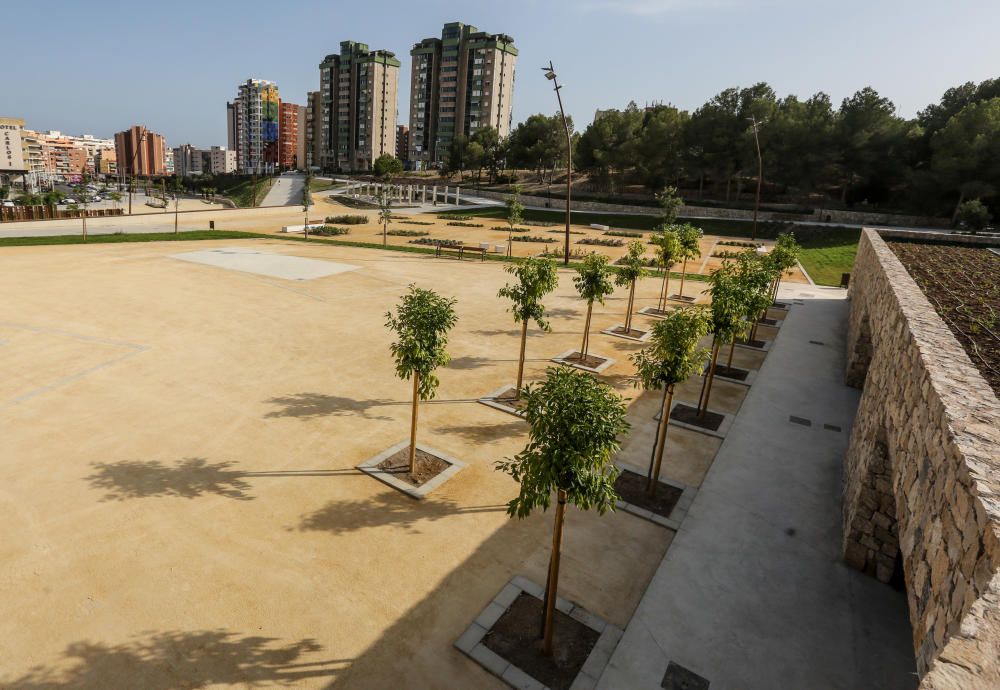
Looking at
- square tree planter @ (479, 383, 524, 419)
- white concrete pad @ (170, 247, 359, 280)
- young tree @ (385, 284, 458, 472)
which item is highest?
young tree @ (385, 284, 458, 472)

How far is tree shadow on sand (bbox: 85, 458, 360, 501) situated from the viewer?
397 inches

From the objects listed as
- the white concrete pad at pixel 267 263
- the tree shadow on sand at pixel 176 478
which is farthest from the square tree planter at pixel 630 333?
the white concrete pad at pixel 267 263

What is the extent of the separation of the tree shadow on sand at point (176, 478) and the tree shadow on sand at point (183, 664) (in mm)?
3313

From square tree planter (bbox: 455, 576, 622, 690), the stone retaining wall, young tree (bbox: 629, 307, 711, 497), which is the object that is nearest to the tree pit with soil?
square tree planter (bbox: 455, 576, 622, 690)

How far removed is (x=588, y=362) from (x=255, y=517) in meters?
11.6

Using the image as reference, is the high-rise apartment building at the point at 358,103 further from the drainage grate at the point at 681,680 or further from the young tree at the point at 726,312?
the drainage grate at the point at 681,680

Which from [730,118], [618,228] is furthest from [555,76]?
[730,118]

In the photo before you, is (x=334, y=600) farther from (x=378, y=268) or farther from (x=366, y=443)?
(x=378, y=268)

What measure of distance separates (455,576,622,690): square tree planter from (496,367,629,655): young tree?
10.1 inches

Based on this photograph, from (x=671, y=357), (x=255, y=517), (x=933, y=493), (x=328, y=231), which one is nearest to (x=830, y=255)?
(x=671, y=357)

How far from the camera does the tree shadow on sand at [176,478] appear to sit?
10.1 metres

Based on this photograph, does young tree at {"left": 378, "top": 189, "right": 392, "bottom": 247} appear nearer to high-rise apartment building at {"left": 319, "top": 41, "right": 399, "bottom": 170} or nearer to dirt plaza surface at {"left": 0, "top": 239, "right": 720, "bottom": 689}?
dirt plaza surface at {"left": 0, "top": 239, "right": 720, "bottom": 689}

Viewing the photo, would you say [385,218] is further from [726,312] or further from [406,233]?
[726,312]

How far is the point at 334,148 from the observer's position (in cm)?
16400
